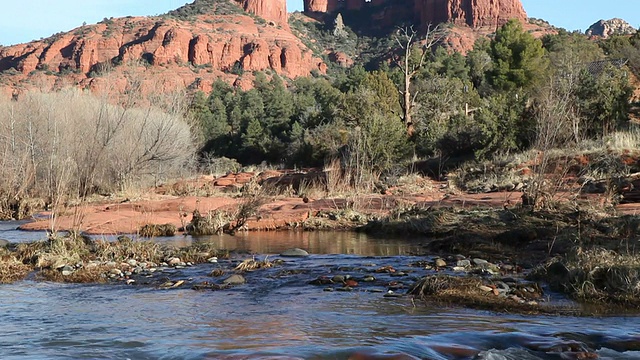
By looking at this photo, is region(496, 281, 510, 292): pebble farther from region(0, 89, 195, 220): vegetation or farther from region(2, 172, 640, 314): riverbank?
region(0, 89, 195, 220): vegetation

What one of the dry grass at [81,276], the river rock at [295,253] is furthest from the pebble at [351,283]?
the dry grass at [81,276]

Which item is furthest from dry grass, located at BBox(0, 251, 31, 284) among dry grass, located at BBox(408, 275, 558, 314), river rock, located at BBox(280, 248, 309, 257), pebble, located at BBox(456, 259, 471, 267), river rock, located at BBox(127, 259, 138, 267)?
pebble, located at BBox(456, 259, 471, 267)

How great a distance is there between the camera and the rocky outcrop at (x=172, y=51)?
85.2 meters

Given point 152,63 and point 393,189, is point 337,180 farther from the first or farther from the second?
point 152,63

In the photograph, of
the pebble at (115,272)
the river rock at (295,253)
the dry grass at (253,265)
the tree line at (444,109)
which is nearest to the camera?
the pebble at (115,272)

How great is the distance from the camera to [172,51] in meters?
88.1

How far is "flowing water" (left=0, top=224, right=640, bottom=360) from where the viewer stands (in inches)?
194

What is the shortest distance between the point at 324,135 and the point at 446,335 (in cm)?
2919

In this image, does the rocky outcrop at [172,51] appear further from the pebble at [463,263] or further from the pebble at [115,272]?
the pebble at [463,263]

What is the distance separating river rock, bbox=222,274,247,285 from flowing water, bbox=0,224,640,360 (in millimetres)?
145

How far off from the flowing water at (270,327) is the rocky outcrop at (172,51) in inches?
2959

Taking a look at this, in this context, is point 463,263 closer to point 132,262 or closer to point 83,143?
point 132,262

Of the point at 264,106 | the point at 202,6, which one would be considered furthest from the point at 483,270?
the point at 202,6

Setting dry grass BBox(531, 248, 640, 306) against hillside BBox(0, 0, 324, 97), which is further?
hillside BBox(0, 0, 324, 97)
